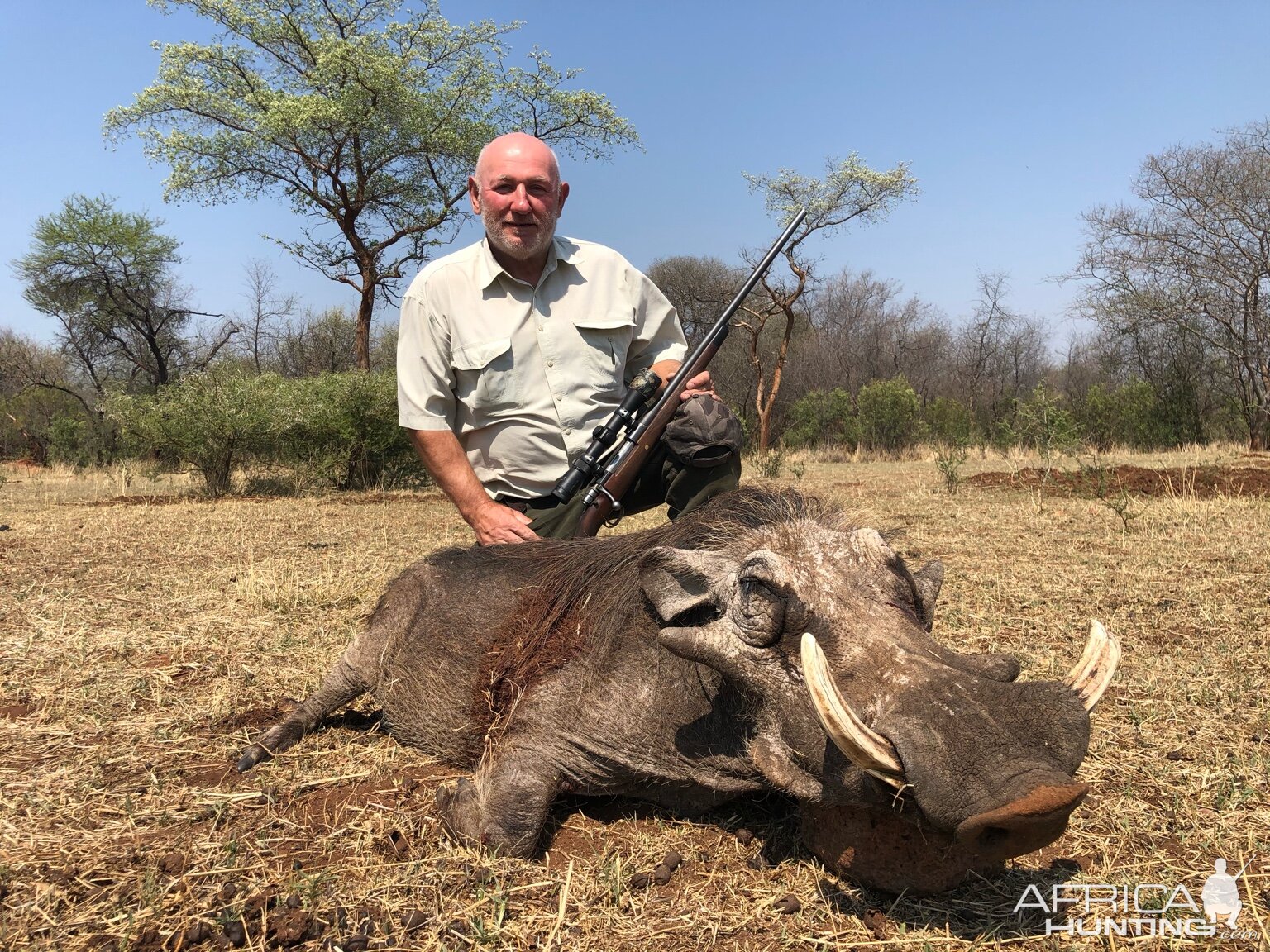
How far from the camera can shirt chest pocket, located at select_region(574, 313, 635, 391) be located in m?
3.65

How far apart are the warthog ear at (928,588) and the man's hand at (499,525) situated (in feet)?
4.78

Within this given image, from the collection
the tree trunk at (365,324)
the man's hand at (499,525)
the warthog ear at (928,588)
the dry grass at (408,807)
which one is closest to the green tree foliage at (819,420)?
the tree trunk at (365,324)

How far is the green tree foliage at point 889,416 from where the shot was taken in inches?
848

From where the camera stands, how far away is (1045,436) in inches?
386

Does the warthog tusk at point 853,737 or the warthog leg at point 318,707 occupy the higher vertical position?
the warthog tusk at point 853,737

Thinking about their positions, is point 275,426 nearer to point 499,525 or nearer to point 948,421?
point 499,525

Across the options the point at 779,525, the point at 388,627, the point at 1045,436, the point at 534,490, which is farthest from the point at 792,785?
the point at 1045,436

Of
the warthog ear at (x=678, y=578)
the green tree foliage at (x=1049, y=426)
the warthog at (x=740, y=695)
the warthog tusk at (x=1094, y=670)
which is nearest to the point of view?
the warthog at (x=740, y=695)

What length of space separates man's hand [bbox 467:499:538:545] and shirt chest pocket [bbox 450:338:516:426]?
1.56 feet

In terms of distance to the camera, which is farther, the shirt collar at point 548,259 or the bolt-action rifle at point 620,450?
the shirt collar at point 548,259

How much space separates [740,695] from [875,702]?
1.45 ft

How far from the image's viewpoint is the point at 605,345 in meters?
3.73

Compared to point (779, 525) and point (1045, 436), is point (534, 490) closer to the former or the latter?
point (779, 525)

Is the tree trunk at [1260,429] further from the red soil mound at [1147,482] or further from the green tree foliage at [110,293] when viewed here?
the green tree foliage at [110,293]
